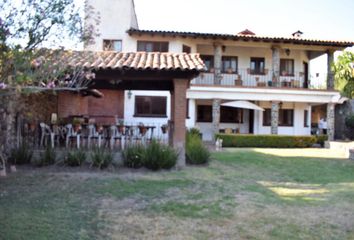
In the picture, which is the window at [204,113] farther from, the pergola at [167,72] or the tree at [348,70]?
the pergola at [167,72]

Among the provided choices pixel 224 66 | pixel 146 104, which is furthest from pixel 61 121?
pixel 224 66

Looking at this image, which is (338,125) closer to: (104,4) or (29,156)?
(104,4)

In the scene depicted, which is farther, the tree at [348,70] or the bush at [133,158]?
the tree at [348,70]

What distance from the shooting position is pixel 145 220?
7176mm

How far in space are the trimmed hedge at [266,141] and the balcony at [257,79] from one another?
4.52 m

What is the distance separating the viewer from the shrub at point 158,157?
1202 centimetres

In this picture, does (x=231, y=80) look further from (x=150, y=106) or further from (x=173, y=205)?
(x=173, y=205)

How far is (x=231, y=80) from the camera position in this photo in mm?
29312

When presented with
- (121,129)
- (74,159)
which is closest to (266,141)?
(121,129)

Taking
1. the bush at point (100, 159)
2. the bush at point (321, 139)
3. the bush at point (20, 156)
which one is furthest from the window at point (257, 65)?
the bush at point (20, 156)

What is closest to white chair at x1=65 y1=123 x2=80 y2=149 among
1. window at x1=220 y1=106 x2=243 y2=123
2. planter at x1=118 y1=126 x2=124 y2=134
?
planter at x1=118 y1=126 x2=124 y2=134

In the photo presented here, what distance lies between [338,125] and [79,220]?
95.2 feet

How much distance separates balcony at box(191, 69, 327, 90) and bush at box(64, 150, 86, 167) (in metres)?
16.5

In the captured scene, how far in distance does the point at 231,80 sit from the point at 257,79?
6.00 feet
